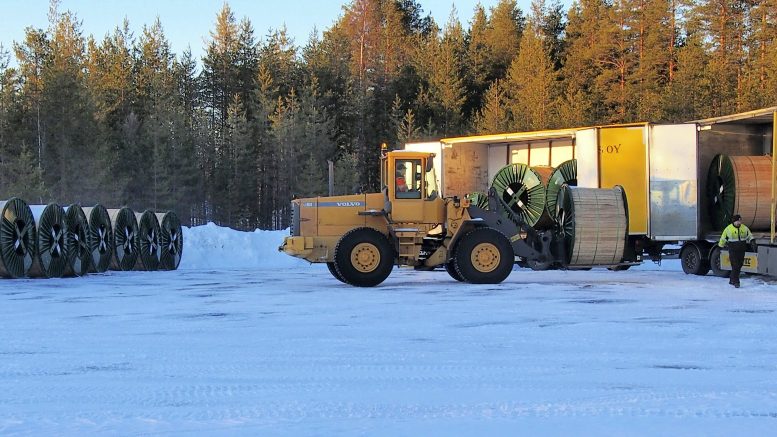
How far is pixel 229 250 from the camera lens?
2638 centimetres

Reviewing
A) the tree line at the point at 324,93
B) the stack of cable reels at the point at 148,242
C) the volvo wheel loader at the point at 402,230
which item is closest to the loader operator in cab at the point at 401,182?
the volvo wheel loader at the point at 402,230

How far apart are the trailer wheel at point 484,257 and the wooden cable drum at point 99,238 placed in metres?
9.56

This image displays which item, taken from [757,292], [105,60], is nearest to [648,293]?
[757,292]

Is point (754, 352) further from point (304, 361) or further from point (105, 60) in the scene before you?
point (105, 60)

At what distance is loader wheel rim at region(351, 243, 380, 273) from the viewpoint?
1606cm

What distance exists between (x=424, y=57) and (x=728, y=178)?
38.9m

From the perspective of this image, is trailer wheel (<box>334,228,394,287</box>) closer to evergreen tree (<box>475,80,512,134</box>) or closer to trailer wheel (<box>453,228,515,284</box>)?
trailer wheel (<box>453,228,515,284</box>)

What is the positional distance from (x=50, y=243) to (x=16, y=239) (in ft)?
2.95

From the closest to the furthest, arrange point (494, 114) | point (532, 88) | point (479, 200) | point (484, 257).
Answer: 1. point (484, 257)
2. point (479, 200)
3. point (532, 88)
4. point (494, 114)

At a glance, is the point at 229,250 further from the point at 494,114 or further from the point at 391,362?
the point at 494,114

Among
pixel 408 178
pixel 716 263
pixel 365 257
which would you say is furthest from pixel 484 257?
pixel 716 263

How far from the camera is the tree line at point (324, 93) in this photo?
44.4 meters

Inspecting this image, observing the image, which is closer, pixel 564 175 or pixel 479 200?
pixel 479 200

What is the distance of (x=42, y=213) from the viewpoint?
1939 centimetres
